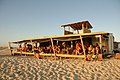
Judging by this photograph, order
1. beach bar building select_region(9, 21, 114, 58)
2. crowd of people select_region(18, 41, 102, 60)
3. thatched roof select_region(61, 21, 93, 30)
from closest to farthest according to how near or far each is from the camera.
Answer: crowd of people select_region(18, 41, 102, 60) → beach bar building select_region(9, 21, 114, 58) → thatched roof select_region(61, 21, 93, 30)

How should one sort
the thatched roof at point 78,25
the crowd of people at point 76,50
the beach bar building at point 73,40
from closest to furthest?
the crowd of people at point 76,50 < the beach bar building at point 73,40 < the thatched roof at point 78,25

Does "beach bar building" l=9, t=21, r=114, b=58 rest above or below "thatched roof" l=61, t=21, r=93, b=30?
below

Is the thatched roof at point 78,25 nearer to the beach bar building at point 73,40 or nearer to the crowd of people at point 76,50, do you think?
the beach bar building at point 73,40

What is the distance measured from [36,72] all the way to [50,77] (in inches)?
43.4

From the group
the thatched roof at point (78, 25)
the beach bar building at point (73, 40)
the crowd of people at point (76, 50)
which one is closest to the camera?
the crowd of people at point (76, 50)

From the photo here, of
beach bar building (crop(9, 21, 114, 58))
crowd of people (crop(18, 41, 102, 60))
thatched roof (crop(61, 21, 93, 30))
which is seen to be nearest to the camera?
crowd of people (crop(18, 41, 102, 60))

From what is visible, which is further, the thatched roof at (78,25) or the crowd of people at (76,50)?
the thatched roof at (78,25)

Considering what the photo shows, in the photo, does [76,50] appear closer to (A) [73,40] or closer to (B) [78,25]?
(A) [73,40]

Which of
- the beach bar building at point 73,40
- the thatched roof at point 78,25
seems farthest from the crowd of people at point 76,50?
the thatched roof at point 78,25

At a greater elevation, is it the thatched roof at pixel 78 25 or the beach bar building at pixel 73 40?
the thatched roof at pixel 78 25

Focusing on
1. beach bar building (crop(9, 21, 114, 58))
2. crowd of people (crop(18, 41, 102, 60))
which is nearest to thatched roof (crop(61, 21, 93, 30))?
beach bar building (crop(9, 21, 114, 58))

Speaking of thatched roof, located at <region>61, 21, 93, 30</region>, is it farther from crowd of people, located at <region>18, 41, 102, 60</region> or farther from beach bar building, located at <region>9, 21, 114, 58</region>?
crowd of people, located at <region>18, 41, 102, 60</region>

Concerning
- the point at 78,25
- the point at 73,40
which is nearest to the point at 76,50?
the point at 73,40

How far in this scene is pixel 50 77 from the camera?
685cm
